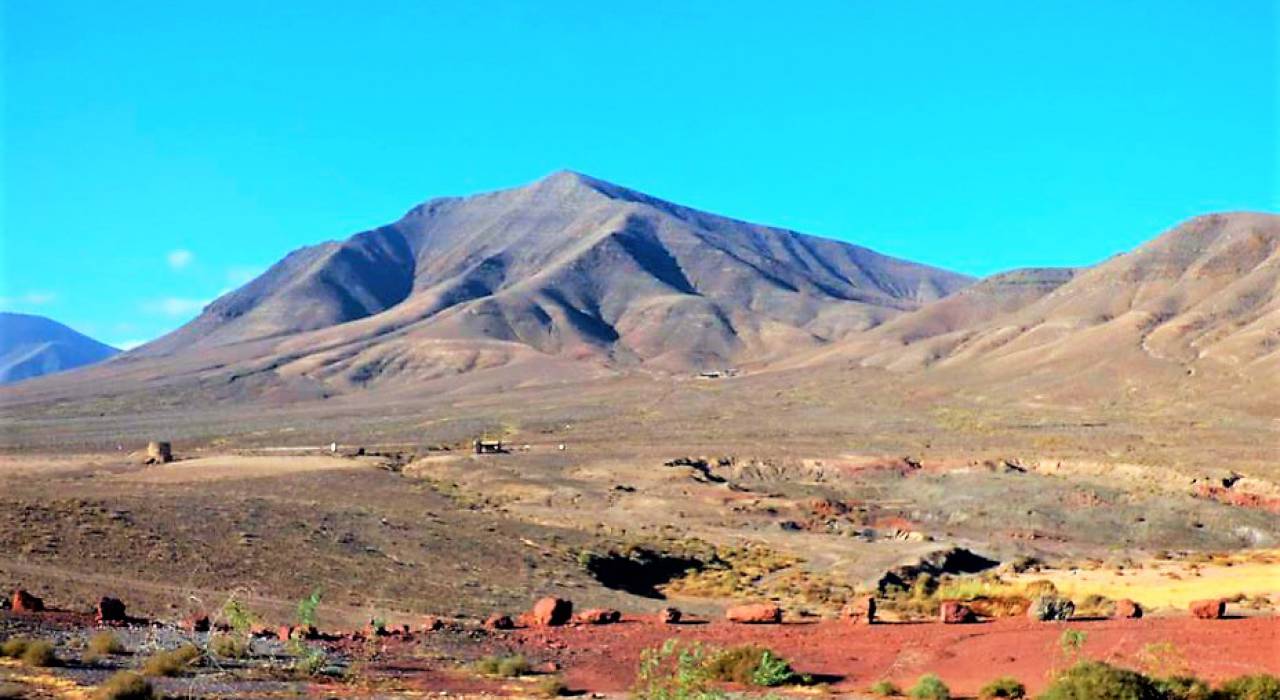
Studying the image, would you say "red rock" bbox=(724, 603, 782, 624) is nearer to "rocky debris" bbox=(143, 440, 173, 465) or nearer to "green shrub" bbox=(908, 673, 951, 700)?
"green shrub" bbox=(908, 673, 951, 700)

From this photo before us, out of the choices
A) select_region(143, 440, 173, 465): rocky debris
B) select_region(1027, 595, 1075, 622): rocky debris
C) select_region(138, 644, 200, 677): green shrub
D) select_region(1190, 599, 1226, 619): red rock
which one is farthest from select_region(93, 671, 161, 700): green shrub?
select_region(143, 440, 173, 465): rocky debris

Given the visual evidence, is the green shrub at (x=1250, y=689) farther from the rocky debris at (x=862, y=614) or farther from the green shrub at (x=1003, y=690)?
the rocky debris at (x=862, y=614)

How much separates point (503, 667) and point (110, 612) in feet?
27.4

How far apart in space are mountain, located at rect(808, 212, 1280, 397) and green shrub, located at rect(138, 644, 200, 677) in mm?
81886

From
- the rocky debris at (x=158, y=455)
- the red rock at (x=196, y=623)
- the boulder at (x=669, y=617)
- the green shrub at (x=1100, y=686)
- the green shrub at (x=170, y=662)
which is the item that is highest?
the rocky debris at (x=158, y=455)

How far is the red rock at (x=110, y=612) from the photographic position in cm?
1950

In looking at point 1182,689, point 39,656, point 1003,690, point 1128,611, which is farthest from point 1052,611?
point 39,656

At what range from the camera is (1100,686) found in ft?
42.3

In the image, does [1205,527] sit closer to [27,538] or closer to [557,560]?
[557,560]

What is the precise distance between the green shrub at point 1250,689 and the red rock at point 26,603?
1977cm

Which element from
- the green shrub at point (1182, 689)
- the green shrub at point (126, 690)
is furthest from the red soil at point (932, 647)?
the green shrub at point (126, 690)

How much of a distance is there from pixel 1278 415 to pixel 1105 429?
1202 centimetres

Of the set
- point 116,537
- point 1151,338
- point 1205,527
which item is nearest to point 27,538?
point 116,537

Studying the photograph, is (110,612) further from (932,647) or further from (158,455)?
(158,455)
